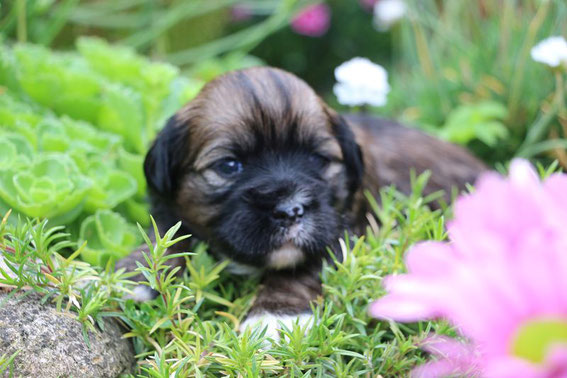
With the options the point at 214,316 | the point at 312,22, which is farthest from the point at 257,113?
the point at 312,22

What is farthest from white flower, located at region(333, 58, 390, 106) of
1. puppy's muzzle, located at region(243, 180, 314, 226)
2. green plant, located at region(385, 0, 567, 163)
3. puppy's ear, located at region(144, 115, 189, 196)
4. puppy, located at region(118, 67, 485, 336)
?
puppy's muzzle, located at region(243, 180, 314, 226)

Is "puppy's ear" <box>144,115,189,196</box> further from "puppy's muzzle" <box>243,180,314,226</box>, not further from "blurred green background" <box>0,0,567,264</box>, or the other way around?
"puppy's muzzle" <box>243,180,314,226</box>

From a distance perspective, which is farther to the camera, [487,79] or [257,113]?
[487,79]

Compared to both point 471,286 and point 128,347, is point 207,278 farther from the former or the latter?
point 471,286

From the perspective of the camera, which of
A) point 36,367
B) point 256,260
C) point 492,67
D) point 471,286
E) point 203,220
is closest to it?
point 471,286

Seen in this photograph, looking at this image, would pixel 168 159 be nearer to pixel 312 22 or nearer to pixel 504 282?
pixel 504 282

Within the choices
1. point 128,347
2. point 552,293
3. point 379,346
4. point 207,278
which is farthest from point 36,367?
point 552,293

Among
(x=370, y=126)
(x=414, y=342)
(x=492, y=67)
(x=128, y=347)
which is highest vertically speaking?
(x=492, y=67)
